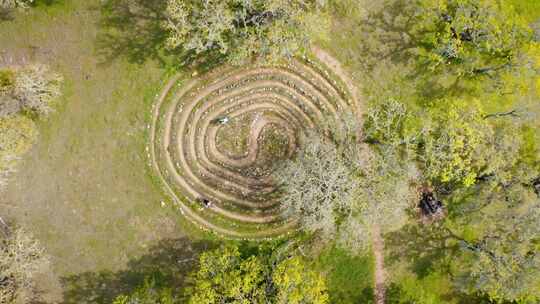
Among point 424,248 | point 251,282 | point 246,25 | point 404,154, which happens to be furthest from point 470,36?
point 251,282

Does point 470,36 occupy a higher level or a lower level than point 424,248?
higher

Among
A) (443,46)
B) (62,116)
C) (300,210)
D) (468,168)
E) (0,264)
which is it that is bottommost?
(0,264)

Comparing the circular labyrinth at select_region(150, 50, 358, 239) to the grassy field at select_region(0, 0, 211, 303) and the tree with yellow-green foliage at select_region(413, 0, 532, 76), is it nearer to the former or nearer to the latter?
the grassy field at select_region(0, 0, 211, 303)

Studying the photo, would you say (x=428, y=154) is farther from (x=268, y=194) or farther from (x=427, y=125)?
(x=268, y=194)

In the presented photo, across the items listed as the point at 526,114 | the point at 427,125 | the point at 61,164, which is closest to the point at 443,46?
the point at 427,125

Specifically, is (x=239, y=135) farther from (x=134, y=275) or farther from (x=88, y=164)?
(x=134, y=275)

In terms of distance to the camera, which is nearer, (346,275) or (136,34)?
(136,34)
